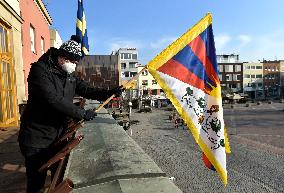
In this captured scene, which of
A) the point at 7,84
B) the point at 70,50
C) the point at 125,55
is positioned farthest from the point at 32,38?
the point at 125,55

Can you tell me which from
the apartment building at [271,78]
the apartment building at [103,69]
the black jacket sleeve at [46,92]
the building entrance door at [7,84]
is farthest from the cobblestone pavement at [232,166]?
the apartment building at [271,78]

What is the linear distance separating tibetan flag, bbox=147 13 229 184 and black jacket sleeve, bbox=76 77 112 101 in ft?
2.20

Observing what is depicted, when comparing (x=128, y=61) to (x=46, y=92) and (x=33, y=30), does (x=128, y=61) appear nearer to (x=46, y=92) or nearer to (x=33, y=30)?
(x=33, y=30)

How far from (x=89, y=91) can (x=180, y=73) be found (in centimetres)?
117

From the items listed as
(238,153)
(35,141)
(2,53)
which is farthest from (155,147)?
(35,141)

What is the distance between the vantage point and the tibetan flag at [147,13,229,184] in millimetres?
3841

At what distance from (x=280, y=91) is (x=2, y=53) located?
98.5m

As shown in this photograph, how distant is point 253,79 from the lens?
9762 cm

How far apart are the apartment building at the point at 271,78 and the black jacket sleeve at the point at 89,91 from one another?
10257cm

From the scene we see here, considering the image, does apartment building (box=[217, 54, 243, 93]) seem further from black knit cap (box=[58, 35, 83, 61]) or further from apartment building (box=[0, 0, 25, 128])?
black knit cap (box=[58, 35, 83, 61])

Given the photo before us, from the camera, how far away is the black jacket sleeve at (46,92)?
9.30ft

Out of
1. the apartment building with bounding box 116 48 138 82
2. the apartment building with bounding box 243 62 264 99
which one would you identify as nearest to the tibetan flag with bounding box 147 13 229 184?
the apartment building with bounding box 116 48 138 82

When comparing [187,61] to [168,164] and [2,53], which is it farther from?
[2,53]

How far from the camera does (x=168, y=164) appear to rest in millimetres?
10391
